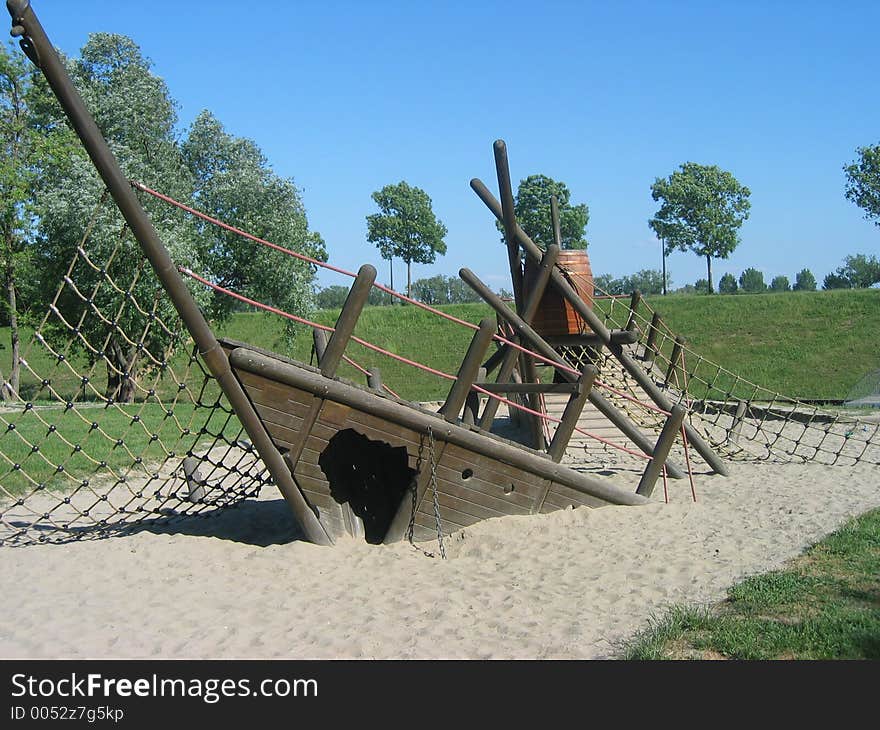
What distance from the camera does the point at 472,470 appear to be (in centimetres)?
629

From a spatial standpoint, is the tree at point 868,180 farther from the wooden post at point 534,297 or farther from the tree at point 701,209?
the wooden post at point 534,297

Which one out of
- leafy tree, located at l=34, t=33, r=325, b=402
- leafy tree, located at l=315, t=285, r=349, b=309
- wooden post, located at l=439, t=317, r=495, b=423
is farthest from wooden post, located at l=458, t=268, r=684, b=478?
leafy tree, located at l=315, t=285, r=349, b=309

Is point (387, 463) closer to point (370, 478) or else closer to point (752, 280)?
point (370, 478)

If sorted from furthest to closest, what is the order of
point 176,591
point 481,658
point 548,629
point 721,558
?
point 721,558 < point 176,591 < point 548,629 < point 481,658

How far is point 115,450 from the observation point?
10492 mm

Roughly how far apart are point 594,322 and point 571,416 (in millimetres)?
1896

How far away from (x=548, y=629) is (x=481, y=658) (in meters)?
0.51

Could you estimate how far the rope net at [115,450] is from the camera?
239 inches

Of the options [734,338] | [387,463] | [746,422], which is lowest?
[387,463]

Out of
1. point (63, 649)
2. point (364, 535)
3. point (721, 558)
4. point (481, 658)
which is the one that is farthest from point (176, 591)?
point (721, 558)

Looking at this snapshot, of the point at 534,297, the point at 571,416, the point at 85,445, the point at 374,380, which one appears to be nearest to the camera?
the point at 571,416

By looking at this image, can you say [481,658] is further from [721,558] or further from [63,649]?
[721,558]

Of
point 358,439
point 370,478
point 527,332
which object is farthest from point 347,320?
point 527,332
